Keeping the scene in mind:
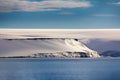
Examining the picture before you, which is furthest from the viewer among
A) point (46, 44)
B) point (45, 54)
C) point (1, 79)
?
point (45, 54)

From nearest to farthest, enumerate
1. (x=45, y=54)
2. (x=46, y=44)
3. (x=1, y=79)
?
(x=1, y=79) < (x=46, y=44) < (x=45, y=54)

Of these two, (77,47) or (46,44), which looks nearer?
(46,44)

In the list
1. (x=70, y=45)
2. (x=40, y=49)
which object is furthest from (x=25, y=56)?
(x=70, y=45)

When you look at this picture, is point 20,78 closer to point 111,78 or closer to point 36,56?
point 111,78

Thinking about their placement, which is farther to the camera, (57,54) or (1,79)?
(57,54)

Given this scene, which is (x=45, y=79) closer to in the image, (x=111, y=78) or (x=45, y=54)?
(x=111, y=78)

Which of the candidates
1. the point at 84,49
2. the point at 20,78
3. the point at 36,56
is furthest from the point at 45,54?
the point at 20,78

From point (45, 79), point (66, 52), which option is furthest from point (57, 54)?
point (45, 79)
